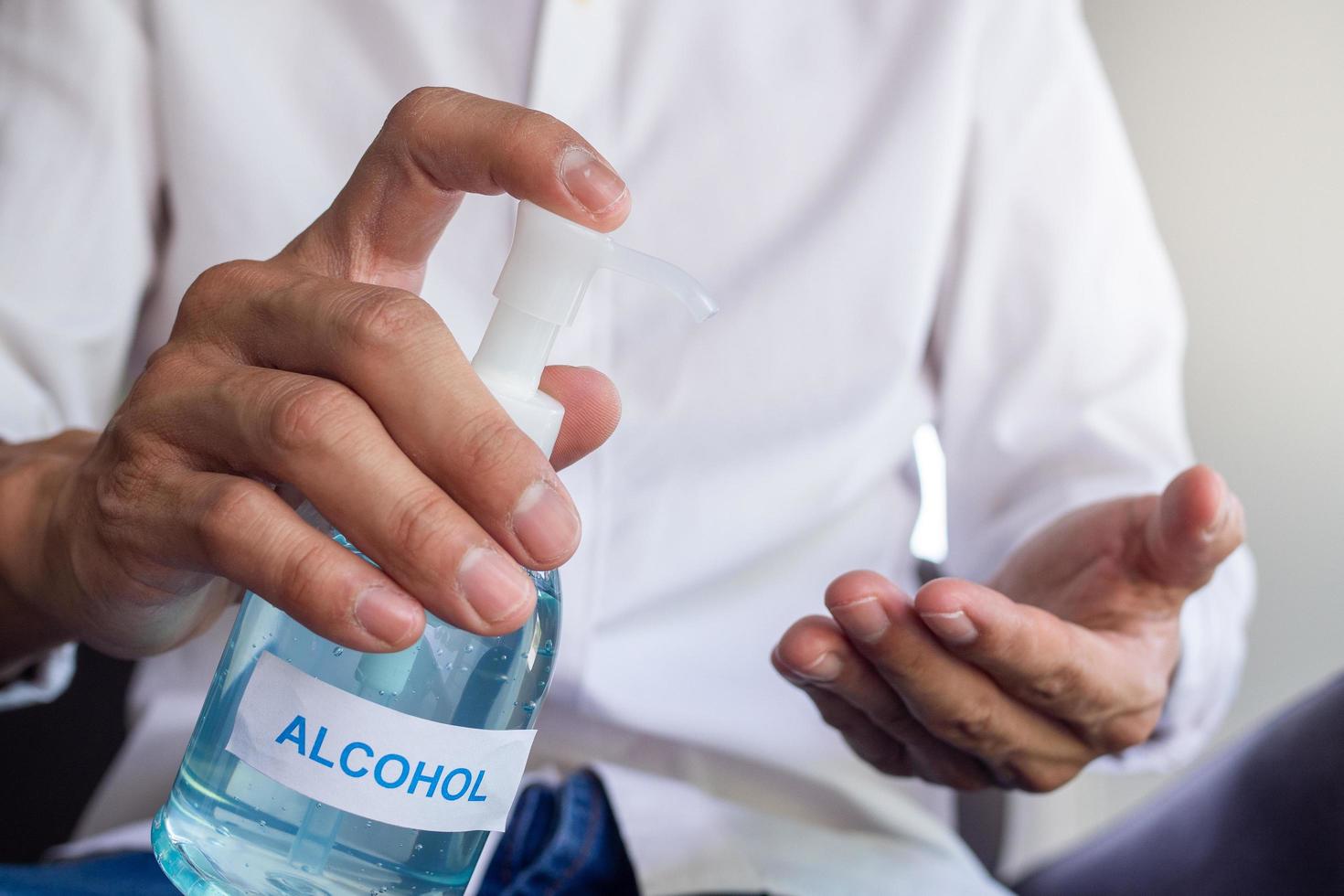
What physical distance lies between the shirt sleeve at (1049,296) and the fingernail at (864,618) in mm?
287

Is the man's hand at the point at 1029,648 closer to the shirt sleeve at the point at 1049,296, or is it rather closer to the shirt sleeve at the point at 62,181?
the shirt sleeve at the point at 1049,296

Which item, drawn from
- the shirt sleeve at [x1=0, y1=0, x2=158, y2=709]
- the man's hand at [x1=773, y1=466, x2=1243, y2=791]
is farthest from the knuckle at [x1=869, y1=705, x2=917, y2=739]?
the shirt sleeve at [x1=0, y1=0, x2=158, y2=709]

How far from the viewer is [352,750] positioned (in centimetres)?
29

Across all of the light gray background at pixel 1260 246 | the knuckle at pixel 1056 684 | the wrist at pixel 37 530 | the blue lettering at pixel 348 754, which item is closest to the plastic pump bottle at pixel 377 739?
the blue lettering at pixel 348 754

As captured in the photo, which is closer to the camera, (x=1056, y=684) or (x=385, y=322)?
(x=385, y=322)

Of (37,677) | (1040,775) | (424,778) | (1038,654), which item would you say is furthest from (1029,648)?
(37,677)

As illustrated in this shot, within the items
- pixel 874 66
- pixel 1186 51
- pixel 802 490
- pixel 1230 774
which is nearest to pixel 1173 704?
pixel 1230 774

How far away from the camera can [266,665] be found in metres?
0.30

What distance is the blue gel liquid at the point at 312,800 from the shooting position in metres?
0.31

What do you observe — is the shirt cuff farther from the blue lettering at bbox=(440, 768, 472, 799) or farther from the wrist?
the blue lettering at bbox=(440, 768, 472, 799)

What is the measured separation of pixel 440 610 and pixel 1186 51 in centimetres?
87

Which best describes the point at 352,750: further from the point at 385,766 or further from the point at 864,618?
the point at 864,618

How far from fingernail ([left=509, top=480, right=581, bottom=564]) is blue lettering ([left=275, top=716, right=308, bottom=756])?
8 cm

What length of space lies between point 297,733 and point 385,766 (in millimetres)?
26
